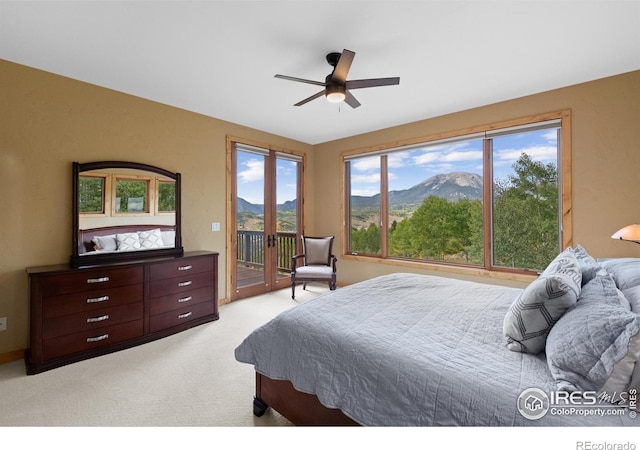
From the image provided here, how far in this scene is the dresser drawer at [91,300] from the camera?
239 cm

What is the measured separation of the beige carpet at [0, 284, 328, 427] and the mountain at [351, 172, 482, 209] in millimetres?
3167

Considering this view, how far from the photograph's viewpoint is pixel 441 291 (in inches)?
88.8

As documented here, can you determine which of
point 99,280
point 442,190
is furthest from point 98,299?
point 442,190

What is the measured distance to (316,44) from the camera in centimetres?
231

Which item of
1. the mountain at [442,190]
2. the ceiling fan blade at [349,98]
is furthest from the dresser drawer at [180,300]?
the mountain at [442,190]

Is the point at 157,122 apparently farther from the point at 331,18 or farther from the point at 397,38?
the point at 397,38

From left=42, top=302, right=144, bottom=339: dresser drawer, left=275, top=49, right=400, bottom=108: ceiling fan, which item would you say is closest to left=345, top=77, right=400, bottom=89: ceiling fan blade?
left=275, top=49, right=400, bottom=108: ceiling fan

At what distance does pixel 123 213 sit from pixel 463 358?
11.5 feet

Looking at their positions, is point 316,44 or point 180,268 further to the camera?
point 180,268

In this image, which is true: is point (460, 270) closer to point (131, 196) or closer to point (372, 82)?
point (372, 82)

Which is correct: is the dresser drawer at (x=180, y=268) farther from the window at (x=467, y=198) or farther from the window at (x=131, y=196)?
the window at (x=467, y=198)
